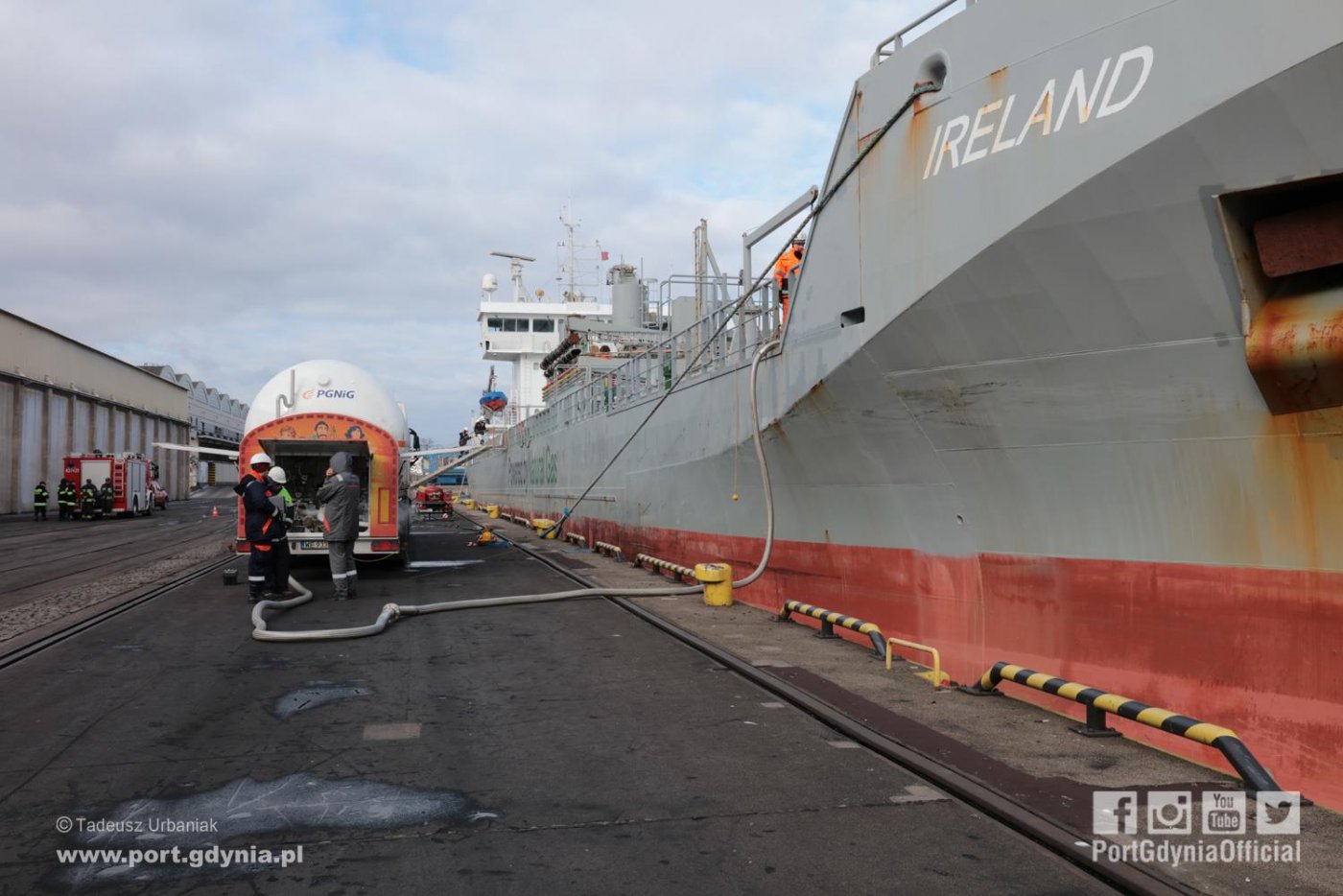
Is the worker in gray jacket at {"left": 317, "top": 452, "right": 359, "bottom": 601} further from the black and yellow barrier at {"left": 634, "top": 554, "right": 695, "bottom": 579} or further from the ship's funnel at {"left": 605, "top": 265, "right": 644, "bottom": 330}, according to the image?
the ship's funnel at {"left": 605, "top": 265, "right": 644, "bottom": 330}

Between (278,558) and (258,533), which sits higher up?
(258,533)

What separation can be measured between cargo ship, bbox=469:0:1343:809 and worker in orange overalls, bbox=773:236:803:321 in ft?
2.83

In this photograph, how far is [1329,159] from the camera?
4281mm

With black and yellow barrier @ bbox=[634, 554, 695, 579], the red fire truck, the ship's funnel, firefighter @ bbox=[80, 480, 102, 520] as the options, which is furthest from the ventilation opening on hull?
the red fire truck

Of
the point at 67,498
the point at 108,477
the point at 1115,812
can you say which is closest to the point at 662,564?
the point at 1115,812

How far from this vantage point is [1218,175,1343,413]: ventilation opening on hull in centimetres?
448

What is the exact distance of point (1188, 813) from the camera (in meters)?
4.18

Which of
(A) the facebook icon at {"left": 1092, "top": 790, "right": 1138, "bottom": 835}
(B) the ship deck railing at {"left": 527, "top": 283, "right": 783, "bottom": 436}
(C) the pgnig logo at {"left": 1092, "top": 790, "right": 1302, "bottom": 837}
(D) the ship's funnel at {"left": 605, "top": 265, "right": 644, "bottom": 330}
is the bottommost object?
(C) the pgnig logo at {"left": 1092, "top": 790, "right": 1302, "bottom": 837}

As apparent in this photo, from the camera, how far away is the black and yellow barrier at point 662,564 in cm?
1195

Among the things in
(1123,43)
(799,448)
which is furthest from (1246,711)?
(799,448)

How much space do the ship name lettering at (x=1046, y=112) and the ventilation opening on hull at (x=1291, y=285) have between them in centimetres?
80

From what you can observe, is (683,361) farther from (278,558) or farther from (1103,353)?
(1103,353)

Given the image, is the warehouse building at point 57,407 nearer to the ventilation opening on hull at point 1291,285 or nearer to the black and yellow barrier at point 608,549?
the black and yellow barrier at point 608,549

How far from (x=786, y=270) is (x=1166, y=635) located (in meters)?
5.33
